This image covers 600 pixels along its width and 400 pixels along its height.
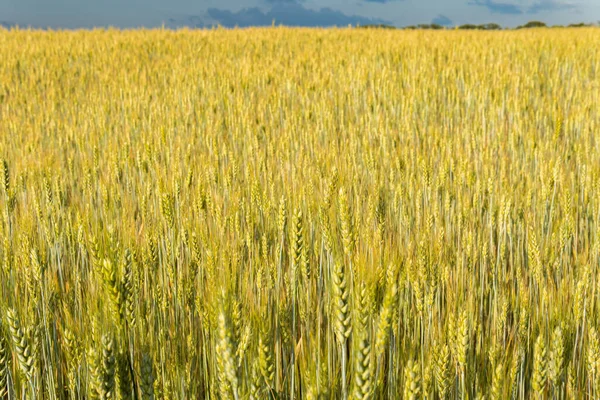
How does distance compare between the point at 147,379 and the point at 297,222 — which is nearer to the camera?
the point at 147,379

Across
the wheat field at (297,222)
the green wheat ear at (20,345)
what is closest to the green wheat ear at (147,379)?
the wheat field at (297,222)

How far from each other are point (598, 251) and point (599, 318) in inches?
20.4

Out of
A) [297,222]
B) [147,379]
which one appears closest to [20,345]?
[147,379]

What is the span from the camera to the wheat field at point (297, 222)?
98cm

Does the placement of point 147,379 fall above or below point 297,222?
below

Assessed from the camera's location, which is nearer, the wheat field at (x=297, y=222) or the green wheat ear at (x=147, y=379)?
the green wheat ear at (x=147, y=379)

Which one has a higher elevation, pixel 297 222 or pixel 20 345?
pixel 297 222

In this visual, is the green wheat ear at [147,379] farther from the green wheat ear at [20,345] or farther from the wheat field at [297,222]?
the green wheat ear at [20,345]

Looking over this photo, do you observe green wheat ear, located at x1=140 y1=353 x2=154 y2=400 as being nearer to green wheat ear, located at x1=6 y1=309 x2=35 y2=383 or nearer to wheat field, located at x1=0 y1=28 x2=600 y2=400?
wheat field, located at x1=0 y1=28 x2=600 y2=400

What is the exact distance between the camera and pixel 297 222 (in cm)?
113

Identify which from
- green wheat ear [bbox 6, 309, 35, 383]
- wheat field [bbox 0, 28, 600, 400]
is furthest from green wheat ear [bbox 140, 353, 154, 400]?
green wheat ear [bbox 6, 309, 35, 383]

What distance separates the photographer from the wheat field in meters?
0.98

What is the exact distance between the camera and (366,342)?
731mm

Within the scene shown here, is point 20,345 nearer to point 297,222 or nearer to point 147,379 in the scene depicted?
point 147,379
